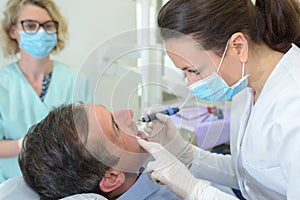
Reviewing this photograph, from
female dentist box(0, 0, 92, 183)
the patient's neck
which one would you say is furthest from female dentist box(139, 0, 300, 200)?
female dentist box(0, 0, 92, 183)

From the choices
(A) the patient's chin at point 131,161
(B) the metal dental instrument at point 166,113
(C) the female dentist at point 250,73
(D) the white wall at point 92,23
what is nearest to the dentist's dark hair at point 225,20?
(C) the female dentist at point 250,73

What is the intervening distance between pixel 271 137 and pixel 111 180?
49 cm

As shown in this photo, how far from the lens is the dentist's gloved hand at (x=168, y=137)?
111cm

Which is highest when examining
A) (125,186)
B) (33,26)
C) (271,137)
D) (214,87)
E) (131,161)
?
(33,26)

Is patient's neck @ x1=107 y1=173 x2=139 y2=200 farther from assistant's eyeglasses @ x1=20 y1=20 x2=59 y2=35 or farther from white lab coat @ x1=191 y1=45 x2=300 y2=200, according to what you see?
assistant's eyeglasses @ x1=20 y1=20 x2=59 y2=35

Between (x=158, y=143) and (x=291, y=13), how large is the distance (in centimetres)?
Answer: 55

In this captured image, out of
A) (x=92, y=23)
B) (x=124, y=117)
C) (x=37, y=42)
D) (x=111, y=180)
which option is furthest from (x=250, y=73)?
(x=92, y=23)

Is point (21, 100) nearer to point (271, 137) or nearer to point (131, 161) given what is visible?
point (131, 161)

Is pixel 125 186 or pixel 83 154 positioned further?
pixel 125 186

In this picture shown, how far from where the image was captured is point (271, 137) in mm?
917

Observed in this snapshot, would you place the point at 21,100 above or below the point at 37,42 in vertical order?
below

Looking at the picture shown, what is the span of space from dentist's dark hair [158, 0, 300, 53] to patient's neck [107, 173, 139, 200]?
46 cm

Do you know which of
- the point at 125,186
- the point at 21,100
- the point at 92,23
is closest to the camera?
the point at 125,186

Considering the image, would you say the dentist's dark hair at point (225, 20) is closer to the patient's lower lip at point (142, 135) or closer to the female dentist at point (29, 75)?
the patient's lower lip at point (142, 135)
